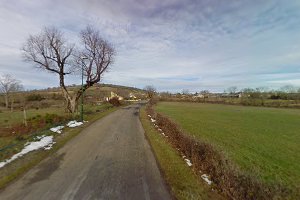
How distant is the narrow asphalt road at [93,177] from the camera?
200 inches

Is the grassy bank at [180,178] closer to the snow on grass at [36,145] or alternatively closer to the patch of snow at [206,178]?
the patch of snow at [206,178]

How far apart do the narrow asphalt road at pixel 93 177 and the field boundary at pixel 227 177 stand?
149 cm

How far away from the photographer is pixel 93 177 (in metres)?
6.15

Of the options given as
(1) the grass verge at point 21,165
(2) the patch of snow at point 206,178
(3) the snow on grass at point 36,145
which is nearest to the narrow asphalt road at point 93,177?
(1) the grass verge at point 21,165

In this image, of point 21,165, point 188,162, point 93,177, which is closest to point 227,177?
point 188,162

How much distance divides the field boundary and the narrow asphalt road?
1.49 metres

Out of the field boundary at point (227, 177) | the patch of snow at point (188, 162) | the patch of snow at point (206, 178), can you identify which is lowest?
the patch of snow at point (188, 162)

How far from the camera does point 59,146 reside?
32.6 ft

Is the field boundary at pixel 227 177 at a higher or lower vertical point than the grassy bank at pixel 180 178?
higher

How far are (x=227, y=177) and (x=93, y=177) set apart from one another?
3888mm

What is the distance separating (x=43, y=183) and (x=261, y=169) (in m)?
7.76

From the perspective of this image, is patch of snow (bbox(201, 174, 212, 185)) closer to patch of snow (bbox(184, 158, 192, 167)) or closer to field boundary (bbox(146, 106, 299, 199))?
field boundary (bbox(146, 106, 299, 199))

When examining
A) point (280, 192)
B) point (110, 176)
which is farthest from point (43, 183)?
point (280, 192)

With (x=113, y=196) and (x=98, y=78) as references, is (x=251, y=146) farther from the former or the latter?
(x=98, y=78)
